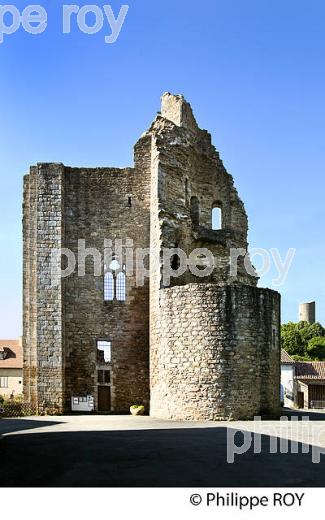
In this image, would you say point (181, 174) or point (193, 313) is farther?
point (181, 174)

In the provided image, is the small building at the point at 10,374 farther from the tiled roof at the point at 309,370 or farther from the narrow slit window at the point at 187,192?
the narrow slit window at the point at 187,192

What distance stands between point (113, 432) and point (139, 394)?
8.94 metres

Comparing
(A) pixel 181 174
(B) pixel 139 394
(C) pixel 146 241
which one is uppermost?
(A) pixel 181 174

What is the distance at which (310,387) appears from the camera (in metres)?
48.3

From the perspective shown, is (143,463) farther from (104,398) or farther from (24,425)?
(104,398)

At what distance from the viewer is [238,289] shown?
2258 centimetres

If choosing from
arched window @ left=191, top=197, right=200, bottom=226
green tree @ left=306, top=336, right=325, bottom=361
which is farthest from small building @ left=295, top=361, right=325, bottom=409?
arched window @ left=191, top=197, right=200, bottom=226

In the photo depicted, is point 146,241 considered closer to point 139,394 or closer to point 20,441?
point 139,394

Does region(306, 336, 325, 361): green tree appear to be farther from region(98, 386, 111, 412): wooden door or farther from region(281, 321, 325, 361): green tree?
region(98, 386, 111, 412): wooden door

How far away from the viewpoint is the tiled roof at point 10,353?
54.8 metres

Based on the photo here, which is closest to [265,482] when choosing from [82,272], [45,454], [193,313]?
[45,454]

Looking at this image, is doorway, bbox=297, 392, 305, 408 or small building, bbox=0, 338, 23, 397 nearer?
doorway, bbox=297, 392, 305, 408

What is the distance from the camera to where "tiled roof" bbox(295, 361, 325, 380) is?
160 feet

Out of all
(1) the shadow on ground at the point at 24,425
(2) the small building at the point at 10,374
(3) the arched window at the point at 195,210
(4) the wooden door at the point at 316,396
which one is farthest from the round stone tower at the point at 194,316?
(2) the small building at the point at 10,374
